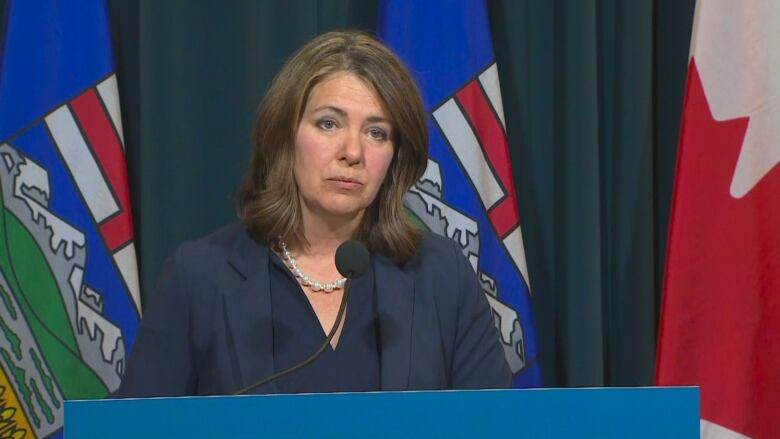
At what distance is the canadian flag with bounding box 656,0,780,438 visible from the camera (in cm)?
227

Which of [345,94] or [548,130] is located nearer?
[345,94]

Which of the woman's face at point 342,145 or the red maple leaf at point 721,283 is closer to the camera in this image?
the woman's face at point 342,145

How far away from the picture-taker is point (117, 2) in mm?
2473

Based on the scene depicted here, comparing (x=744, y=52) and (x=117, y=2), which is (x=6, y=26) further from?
(x=744, y=52)

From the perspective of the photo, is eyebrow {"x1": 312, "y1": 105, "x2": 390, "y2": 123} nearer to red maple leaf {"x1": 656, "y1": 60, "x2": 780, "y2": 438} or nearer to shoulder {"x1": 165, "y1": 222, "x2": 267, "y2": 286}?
shoulder {"x1": 165, "y1": 222, "x2": 267, "y2": 286}

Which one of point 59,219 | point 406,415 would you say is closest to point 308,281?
point 406,415

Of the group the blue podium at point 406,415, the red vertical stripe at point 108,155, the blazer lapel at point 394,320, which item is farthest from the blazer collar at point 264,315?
the red vertical stripe at point 108,155

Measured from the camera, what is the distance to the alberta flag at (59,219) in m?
2.17

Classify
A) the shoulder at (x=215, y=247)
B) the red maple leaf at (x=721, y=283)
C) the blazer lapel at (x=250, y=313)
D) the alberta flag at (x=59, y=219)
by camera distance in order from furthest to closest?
the red maple leaf at (x=721, y=283) < the alberta flag at (x=59, y=219) < the shoulder at (x=215, y=247) < the blazer lapel at (x=250, y=313)

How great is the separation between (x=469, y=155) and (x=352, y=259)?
3.65 ft

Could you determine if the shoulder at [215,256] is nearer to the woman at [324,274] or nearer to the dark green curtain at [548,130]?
the woman at [324,274]

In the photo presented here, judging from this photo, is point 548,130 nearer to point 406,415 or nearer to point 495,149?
point 495,149

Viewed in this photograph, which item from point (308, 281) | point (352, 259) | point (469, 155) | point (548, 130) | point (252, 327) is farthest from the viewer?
point (548, 130)

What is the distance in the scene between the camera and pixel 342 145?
159 centimetres
